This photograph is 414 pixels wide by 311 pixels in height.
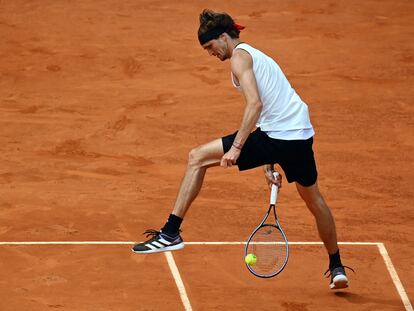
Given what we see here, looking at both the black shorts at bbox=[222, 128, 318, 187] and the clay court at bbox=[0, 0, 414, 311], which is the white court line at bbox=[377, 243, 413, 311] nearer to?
the clay court at bbox=[0, 0, 414, 311]

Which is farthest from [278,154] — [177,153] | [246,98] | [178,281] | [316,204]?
[177,153]

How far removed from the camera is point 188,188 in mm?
10219

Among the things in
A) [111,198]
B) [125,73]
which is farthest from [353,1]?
[111,198]

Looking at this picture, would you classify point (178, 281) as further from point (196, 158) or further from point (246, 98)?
point (246, 98)

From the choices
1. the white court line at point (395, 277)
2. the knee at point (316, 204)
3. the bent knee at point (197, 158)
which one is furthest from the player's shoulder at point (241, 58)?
the white court line at point (395, 277)

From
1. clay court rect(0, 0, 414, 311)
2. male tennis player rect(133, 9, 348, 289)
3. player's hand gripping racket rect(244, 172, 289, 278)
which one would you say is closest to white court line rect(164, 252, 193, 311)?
clay court rect(0, 0, 414, 311)

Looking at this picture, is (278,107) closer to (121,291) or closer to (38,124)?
(121,291)

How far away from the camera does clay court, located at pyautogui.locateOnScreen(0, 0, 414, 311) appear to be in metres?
11.5

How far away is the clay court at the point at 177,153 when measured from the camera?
11523 millimetres

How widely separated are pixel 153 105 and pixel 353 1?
237 inches

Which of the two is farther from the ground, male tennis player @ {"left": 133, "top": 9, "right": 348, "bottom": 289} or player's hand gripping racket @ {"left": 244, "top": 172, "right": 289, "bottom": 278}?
male tennis player @ {"left": 133, "top": 9, "right": 348, "bottom": 289}

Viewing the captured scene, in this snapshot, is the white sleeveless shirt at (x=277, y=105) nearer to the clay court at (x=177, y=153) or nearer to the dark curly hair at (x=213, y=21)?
the dark curly hair at (x=213, y=21)

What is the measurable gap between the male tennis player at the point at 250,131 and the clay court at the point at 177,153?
125 centimetres

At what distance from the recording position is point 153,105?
16.6 m
